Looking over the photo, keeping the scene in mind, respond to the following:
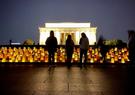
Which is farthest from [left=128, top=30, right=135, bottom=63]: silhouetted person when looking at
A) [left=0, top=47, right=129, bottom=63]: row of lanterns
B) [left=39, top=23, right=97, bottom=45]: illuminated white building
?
[left=39, top=23, right=97, bottom=45]: illuminated white building

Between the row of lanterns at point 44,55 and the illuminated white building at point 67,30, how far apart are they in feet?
183

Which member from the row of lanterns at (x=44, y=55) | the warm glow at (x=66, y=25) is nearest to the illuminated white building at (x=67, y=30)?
the warm glow at (x=66, y=25)

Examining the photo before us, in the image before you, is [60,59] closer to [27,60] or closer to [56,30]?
[27,60]

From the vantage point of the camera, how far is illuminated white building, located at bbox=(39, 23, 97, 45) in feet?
262

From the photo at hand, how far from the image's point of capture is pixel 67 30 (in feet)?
269

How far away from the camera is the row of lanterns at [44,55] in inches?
883

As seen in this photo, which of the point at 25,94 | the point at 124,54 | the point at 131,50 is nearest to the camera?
the point at 25,94

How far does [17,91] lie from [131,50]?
29.7 ft

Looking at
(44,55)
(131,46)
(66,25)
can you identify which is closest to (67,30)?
(66,25)

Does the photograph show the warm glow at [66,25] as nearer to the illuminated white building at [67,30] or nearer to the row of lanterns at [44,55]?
the illuminated white building at [67,30]

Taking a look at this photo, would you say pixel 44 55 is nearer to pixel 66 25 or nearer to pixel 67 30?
pixel 67 30

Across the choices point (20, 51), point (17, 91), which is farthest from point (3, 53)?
point (17, 91)

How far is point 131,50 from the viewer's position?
1583 cm

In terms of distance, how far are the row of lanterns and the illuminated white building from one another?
183 feet
